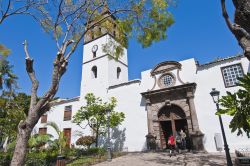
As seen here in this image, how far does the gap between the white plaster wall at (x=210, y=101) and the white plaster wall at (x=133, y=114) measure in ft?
15.5

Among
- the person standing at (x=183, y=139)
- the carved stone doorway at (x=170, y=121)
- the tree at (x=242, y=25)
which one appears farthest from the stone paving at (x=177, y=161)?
the tree at (x=242, y=25)

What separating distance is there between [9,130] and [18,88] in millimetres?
4326

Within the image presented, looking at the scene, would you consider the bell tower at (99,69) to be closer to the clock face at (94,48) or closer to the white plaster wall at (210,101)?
the clock face at (94,48)

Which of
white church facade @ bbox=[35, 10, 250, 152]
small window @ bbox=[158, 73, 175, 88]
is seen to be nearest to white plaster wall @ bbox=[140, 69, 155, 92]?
white church facade @ bbox=[35, 10, 250, 152]

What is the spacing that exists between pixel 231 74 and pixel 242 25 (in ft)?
35.9

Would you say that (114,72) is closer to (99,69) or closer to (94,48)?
(99,69)

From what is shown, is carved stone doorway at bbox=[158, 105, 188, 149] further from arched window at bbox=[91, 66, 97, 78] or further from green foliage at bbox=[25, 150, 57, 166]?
arched window at bbox=[91, 66, 97, 78]

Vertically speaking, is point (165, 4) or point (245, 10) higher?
point (165, 4)

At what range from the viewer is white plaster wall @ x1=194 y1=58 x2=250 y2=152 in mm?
13131

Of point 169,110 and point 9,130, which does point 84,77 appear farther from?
point 169,110

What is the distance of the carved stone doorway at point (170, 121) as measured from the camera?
15625 mm

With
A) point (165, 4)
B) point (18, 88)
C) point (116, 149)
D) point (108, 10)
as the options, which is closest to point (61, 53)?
point (108, 10)

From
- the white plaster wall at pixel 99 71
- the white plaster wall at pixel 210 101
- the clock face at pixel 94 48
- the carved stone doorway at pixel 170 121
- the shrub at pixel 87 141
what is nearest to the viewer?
the white plaster wall at pixel 210 101

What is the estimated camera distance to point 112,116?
16078mm
